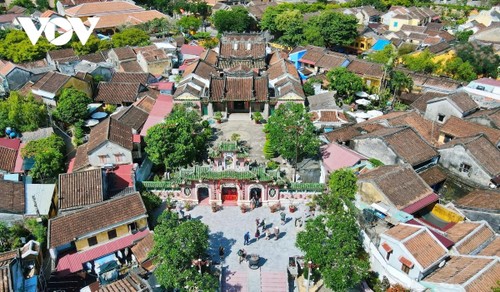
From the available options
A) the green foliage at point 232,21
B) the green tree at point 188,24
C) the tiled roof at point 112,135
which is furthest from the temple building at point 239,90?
the green tree at point 188,24

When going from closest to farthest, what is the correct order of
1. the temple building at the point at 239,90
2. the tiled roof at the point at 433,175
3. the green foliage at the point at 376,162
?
the tiled roof at the point at 433,175
the green foliage at the point at 376,162
the temple building at the point at 239,90

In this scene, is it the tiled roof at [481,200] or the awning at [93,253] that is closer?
the awning at [93,253]

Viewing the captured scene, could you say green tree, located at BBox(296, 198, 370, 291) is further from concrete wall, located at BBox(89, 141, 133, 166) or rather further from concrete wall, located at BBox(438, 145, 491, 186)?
concrete wall, located at BBox(89, 141, 133, 166)

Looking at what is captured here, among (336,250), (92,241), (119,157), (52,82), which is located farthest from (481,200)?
(52,82)

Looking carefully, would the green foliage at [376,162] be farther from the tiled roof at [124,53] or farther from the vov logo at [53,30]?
the vov logo at [53,30]

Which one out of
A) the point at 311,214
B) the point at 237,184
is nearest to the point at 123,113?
the point at 237,184

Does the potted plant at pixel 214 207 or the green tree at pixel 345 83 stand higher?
the green tree at pixel 345 83

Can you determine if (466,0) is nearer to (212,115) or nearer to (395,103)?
(395,103)

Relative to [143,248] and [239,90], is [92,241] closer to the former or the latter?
[143,248]
